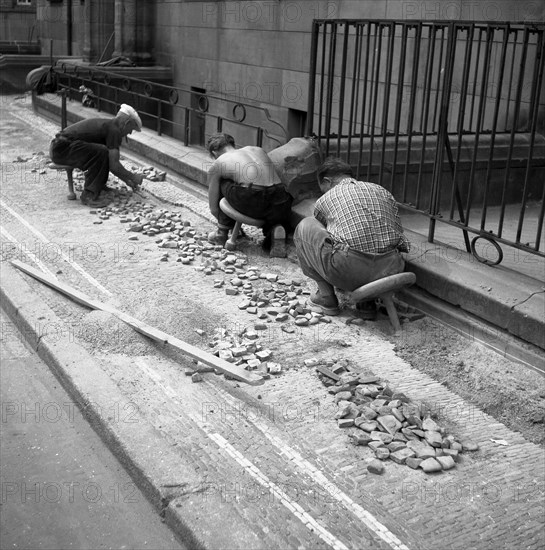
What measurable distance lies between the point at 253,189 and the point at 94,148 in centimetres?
322

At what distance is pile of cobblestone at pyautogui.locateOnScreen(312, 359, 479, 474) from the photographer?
4.44m

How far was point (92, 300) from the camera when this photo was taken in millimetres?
6816

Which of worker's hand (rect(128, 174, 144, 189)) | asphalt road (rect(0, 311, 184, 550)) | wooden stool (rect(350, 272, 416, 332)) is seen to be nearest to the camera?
asphalt road (rect(0, 311, 184, 550))

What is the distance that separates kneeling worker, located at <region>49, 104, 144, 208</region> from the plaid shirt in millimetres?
4580

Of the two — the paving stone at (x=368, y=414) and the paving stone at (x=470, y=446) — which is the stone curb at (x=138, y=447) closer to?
the paving stone at (x=368, y=414)

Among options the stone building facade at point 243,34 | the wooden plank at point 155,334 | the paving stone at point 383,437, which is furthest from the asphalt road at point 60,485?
the stone building facade at point 243,34

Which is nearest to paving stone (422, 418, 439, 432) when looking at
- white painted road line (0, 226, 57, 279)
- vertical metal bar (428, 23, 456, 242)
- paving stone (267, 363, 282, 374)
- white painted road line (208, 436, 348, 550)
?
white painted road line (208, 436, 348, 550)

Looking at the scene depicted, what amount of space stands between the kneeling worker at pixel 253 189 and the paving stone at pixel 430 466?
409cm

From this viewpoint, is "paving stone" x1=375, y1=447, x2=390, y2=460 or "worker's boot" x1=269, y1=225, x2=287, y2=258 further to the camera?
"worker's boot" x1=269, y1=225, x2=287, y2=258

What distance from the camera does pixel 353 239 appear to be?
6.22m

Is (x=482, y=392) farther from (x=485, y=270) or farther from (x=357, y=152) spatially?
(x=357, y=152)

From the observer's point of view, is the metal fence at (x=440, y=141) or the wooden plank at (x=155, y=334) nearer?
the wooden plank at (x=155, y=334)

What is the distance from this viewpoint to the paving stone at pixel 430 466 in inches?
171

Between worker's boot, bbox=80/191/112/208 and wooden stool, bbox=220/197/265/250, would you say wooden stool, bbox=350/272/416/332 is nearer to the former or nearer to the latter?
wooden stool, bbox=220/197/265/250
